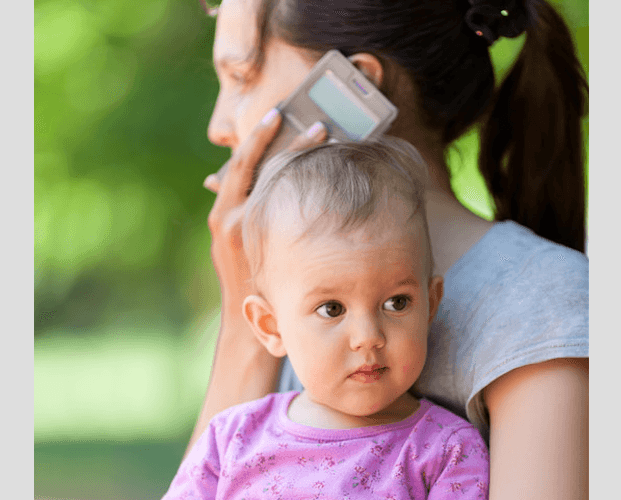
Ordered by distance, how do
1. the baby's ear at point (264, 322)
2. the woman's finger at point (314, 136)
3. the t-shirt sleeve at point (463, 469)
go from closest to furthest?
the t-shirt sleeve at point (463, 469)
the baby's ear at point (264, 322)
the woman's finger at point (314, 136)

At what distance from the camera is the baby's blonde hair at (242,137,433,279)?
2.36 feet

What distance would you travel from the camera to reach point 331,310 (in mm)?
716

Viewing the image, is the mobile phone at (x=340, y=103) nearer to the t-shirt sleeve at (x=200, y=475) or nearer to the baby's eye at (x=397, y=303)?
the baby's eye at (x=397, y=303)

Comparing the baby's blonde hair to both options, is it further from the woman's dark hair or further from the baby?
the woman's dark hair

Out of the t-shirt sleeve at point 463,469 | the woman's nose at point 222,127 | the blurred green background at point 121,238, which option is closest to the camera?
the t-shirt sleeve at point 463,469

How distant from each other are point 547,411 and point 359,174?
316 millimetres

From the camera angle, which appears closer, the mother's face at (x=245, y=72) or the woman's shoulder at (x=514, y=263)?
the woman's shoulder at (x=514, y=263)

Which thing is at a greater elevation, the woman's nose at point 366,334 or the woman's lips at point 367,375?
the woman's nose at point 366,334

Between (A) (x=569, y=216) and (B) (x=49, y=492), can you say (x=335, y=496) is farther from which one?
(B) (x=49, y=492)

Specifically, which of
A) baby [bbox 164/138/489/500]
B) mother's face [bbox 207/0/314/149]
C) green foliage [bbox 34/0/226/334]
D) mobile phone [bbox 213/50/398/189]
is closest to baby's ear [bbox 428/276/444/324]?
baby [bbox 164/138/489/500]

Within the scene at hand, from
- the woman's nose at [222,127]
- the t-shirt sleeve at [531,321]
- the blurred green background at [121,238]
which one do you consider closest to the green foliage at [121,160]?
the blurred green background at [121,238]

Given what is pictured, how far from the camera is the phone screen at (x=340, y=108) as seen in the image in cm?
Result: 93

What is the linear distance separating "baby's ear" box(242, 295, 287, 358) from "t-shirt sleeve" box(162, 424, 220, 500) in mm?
137

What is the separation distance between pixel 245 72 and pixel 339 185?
0.36 m
